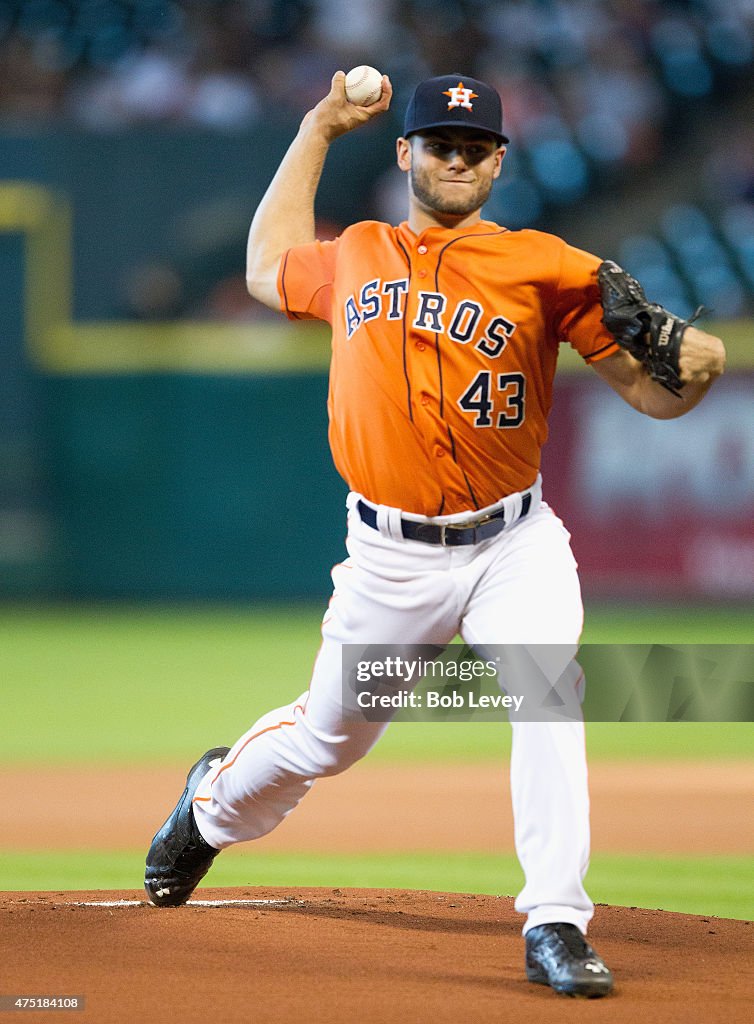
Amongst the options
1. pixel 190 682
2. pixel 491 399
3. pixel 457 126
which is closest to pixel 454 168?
pixel 457 126

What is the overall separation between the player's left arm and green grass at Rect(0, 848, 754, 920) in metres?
1.60

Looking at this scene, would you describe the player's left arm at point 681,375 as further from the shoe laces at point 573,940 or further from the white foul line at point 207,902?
the white foul line at point 207,902

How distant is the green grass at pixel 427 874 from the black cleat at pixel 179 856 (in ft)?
1.53

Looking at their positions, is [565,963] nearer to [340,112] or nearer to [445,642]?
[445,642]

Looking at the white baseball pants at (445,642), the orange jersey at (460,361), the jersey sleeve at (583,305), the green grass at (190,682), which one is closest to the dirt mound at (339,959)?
the white baseball pants at (445,642)

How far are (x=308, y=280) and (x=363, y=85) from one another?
21.8 inches

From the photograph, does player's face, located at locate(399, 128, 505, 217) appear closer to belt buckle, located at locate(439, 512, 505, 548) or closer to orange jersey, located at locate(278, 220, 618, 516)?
orange jersey, located at locate(278, 220, 618, 516)

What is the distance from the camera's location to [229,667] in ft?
31.6

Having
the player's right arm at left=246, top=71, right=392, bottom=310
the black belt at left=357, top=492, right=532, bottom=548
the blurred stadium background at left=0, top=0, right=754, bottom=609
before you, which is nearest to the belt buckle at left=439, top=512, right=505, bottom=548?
the black belt at left=357, top=492, right=532, bottom=548

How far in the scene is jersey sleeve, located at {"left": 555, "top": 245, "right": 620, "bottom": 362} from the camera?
370 cm

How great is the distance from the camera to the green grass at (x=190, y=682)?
24.0 feet

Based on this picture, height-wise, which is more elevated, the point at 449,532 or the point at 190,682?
the point at 449,532

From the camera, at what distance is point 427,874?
4.98m

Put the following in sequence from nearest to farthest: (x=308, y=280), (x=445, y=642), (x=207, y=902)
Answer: (x=445, y=642)
(x=308, y=280)
(x=207, y=902)
